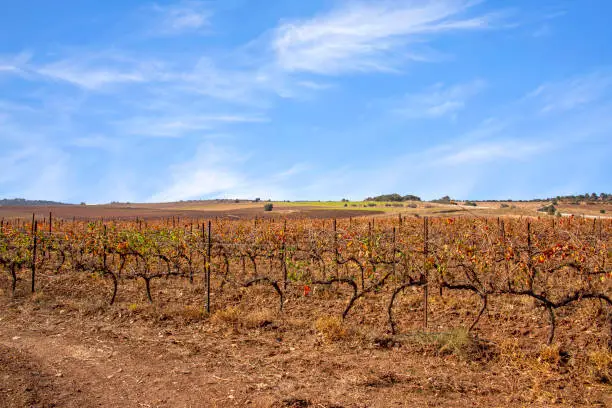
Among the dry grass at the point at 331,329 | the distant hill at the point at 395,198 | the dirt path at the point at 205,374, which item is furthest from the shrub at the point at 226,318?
the distant hill at the point at 395,198

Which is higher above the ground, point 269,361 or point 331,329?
point 331,329

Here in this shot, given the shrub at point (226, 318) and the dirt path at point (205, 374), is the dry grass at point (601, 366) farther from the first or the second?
the shrub at point (226, 318)

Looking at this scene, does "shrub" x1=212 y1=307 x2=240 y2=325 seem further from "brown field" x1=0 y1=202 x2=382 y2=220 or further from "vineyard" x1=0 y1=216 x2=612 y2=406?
"brown field" x1=0 y1=202 x2=382 y2=220

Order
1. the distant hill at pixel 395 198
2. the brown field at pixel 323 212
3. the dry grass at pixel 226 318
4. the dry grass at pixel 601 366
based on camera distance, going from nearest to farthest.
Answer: the dry grass at pixel 601 366
the dry grass at pixel 226 318
the brown field at pixel 323 212
the distant hill at pixel 395 198

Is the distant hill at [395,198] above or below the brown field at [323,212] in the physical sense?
above

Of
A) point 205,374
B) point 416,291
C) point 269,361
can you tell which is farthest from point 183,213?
point 205,374

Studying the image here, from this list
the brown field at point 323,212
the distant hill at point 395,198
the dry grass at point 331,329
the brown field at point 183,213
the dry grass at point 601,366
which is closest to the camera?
the dry grass at point 601,366

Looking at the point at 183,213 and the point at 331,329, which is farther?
the point at 183,213

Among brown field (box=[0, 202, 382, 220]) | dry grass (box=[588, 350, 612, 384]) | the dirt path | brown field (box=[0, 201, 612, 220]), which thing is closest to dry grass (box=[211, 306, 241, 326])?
the dirt path

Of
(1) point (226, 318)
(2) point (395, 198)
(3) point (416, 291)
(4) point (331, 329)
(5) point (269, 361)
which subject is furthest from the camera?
(2) point (395, 198)

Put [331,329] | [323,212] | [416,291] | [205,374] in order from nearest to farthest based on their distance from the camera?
[205,374], [331,329], [416,291], [323,212]

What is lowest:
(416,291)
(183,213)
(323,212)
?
(416,291)

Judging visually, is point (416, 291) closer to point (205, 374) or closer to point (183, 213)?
point (205, 374)

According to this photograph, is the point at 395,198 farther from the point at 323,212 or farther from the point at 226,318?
the point at 226,318
